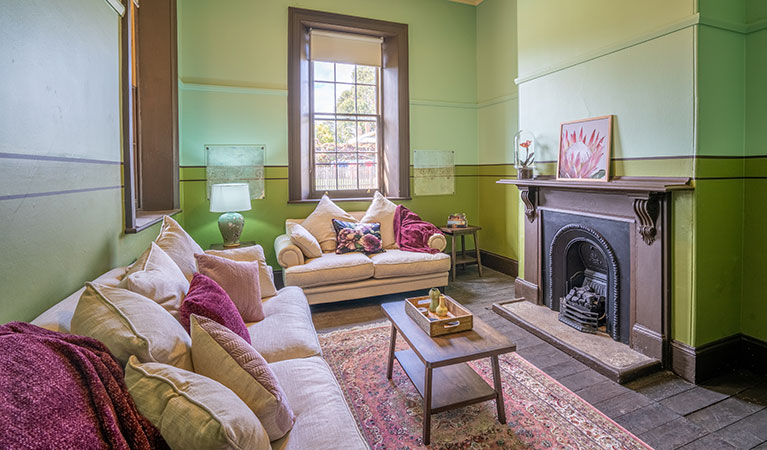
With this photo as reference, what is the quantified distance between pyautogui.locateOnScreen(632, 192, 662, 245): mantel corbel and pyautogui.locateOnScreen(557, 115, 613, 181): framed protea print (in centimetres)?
36

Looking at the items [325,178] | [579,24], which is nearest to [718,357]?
[579,24]

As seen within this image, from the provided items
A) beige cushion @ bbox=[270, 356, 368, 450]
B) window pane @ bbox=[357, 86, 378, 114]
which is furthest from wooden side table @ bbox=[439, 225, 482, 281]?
beige cushion @ bbox=[270, 356, 368, 450]

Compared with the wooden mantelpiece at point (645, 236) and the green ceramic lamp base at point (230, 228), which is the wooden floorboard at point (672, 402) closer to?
the wooden mantelpiece at point (645, 236)

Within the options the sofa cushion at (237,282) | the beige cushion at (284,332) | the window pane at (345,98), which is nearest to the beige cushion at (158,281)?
the sofa cushion at (237,282)

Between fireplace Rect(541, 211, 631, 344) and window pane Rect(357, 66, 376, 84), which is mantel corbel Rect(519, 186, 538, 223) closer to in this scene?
fireplace Rect(541, 211, 631, 344)

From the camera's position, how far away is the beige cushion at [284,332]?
186 centimetres

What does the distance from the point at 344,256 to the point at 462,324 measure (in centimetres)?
193

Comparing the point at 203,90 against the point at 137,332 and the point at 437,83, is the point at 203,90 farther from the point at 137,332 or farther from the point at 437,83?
the point at 137,332

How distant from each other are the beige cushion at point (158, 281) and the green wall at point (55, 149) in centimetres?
26

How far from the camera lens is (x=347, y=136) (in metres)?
4.91

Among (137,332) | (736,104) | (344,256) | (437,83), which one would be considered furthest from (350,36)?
(137,332)

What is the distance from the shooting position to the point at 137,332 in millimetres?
1153

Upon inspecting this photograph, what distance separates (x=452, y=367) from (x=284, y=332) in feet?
3.23

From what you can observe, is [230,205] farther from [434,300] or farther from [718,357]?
[718,357]
